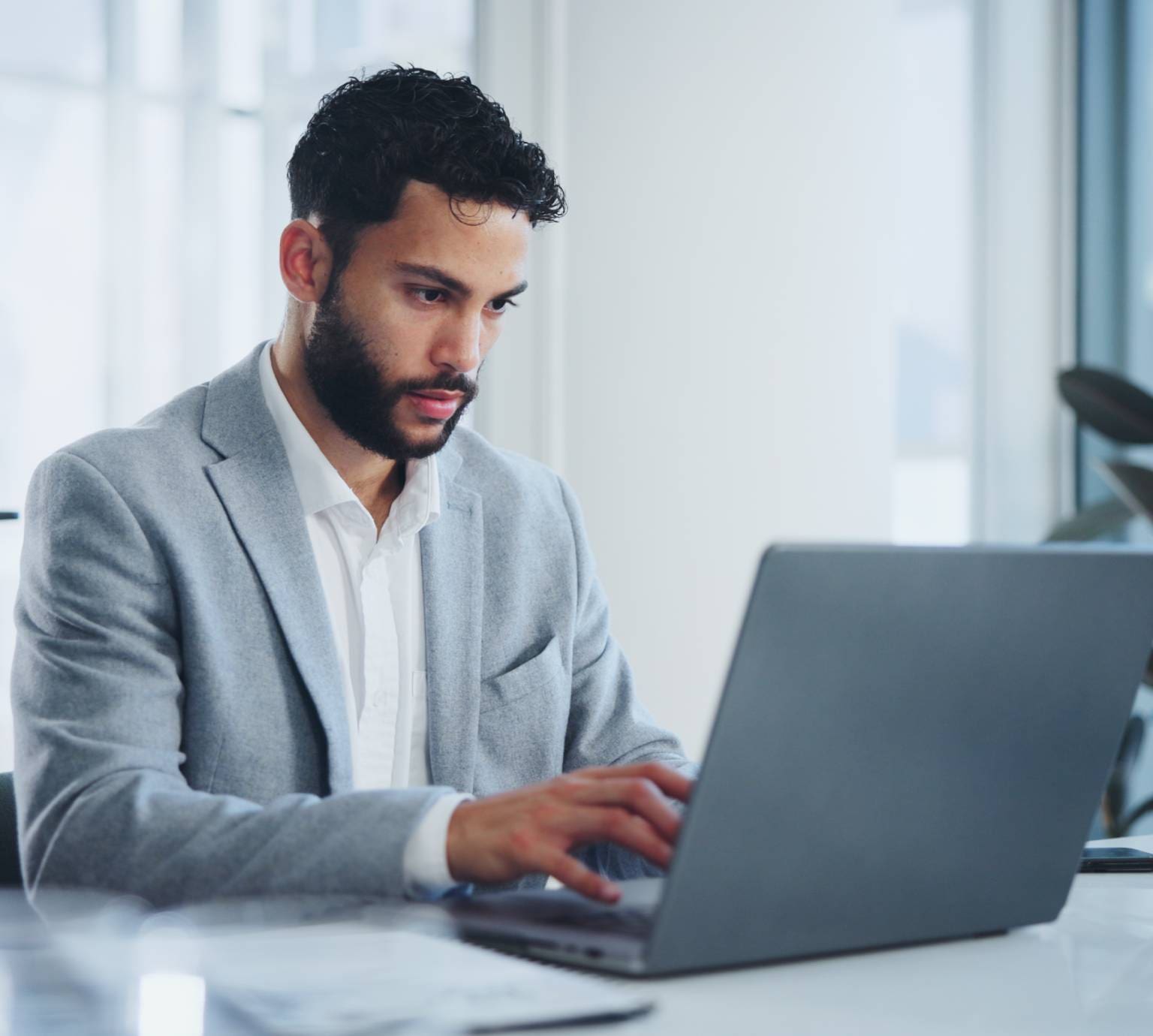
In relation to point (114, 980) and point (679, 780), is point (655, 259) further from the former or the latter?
point (114, 980)

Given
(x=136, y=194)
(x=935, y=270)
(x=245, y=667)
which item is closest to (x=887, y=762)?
(x=245, y=667)

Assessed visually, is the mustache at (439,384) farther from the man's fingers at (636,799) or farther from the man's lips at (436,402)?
the man's fingers at (636,799)

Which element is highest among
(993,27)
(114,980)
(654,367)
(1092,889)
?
(993,27)

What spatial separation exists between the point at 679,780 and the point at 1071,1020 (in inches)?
10.9

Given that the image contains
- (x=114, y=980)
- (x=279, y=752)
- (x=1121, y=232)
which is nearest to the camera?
(x=114, y=980)

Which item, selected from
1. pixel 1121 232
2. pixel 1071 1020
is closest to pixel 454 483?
pixel 1071 1020

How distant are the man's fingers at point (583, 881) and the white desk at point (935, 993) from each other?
11cm

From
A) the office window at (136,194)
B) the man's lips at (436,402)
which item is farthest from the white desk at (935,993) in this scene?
the office window at (136,194)

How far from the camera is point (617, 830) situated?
2.98 feet

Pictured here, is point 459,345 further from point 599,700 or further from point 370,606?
point 599,700

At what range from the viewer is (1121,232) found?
3.91 meters

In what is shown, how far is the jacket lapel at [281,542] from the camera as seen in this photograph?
135 cm

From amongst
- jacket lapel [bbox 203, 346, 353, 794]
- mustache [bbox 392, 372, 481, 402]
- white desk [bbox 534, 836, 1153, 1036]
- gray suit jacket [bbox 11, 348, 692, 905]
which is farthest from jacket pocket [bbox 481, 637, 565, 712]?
white desk [bbox 534, 836, 1153, 1036]

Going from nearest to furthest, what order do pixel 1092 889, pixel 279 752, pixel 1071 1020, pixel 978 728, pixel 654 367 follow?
1. pixel 1071 1020
2. pixel 978 728
3. pixel 1092 889
4. pixel 279 752
5. pixel 654 367
